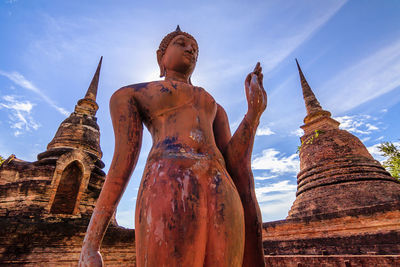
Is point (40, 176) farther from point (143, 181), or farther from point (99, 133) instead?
point (143, 181)

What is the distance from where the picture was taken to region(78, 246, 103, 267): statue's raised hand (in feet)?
4.44

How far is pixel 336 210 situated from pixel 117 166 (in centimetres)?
864

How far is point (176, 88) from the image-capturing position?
1.93 metres

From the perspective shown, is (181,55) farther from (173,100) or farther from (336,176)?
(336,176)

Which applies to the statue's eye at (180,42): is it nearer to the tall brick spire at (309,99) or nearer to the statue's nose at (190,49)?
the statue's nose at (190,49)

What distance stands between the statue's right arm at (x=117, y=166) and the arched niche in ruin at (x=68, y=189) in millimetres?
7437

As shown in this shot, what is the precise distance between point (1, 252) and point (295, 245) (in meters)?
7.99

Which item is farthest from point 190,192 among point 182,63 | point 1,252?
point 1,252

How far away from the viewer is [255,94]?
81.0 inches

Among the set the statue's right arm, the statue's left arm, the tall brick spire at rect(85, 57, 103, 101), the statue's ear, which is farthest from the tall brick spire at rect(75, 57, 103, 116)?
the statue's left arm

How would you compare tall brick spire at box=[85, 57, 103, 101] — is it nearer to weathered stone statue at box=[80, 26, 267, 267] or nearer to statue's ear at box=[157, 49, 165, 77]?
statue's ear at box=[157, 49, 165, 77]

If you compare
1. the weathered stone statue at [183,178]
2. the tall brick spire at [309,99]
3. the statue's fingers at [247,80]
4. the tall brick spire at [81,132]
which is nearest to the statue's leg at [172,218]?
the weathered stone statue at [183,178]

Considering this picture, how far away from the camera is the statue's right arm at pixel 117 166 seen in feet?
4.74

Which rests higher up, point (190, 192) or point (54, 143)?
point (54, 143)
